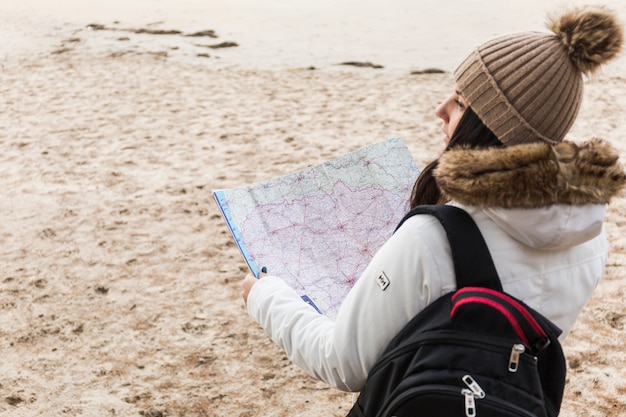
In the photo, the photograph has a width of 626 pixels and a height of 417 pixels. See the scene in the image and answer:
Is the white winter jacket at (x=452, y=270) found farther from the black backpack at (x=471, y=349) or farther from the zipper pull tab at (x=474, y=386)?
the zipper pull tab at (x=474, y=386)

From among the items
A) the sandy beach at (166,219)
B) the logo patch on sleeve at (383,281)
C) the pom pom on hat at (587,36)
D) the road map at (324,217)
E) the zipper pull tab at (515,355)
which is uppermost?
the pom pom on hat at (587,36)

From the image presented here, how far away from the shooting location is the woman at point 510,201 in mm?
1315

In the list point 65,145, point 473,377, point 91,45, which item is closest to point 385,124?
point 65,145

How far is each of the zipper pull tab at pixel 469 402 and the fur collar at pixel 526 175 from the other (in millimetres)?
323

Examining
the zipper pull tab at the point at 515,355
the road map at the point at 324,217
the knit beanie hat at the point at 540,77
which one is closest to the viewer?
the zipper pull tab at the point at 515,355

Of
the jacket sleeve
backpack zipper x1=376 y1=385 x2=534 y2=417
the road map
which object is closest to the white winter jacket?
the jacket sleeve

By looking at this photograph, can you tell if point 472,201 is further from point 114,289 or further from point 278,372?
point 114,289

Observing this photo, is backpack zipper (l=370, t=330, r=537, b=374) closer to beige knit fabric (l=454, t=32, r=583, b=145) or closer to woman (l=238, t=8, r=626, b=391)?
woman (l=238, t=8, r=626, b=391)

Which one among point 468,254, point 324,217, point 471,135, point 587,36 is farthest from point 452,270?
point 324,217

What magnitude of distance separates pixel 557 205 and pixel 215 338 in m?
2.76

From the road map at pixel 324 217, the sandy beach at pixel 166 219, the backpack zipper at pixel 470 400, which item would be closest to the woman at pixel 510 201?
the backpack zipper at pixel 470 400

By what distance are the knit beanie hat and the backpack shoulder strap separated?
9.3 inches

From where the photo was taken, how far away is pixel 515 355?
1260 millimetres

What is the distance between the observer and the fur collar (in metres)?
1.30
